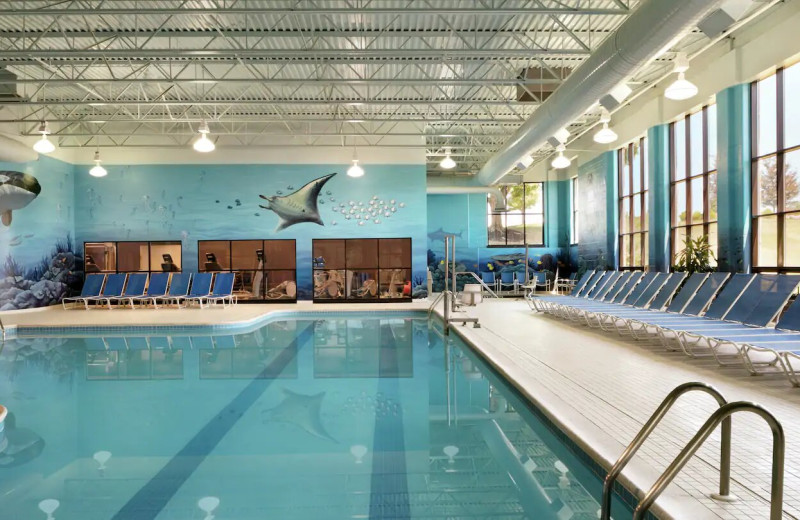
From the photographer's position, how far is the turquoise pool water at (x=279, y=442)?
3217 mm

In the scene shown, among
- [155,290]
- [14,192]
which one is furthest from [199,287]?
[14,192]

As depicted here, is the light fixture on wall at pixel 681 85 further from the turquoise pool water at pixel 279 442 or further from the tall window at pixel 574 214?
the tall window at pixel 574 214

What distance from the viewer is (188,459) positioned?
13.0 feet

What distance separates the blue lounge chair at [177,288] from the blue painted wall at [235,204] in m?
0.42

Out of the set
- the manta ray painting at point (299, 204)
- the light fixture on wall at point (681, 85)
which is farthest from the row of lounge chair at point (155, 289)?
the light fixture on wall at point (681, 85)

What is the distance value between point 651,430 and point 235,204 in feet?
47.1

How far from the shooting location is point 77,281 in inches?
608

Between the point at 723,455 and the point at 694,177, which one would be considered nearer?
the point at 723,455

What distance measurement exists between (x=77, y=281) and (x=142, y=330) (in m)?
6.10

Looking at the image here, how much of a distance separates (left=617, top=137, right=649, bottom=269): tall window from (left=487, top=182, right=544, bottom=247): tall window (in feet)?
19.6

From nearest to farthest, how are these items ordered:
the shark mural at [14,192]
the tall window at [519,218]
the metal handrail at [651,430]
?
A: the metal handrail at [651,430]
the shark mural at [14,192]
the tall window at [519,218]

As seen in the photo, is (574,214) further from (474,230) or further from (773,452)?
(773,452)

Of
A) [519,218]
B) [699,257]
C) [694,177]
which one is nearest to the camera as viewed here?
[699,257]

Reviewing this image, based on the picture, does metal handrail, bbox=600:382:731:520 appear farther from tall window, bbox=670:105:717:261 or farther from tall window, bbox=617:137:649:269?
tall window, bbox=617:137:649:269
